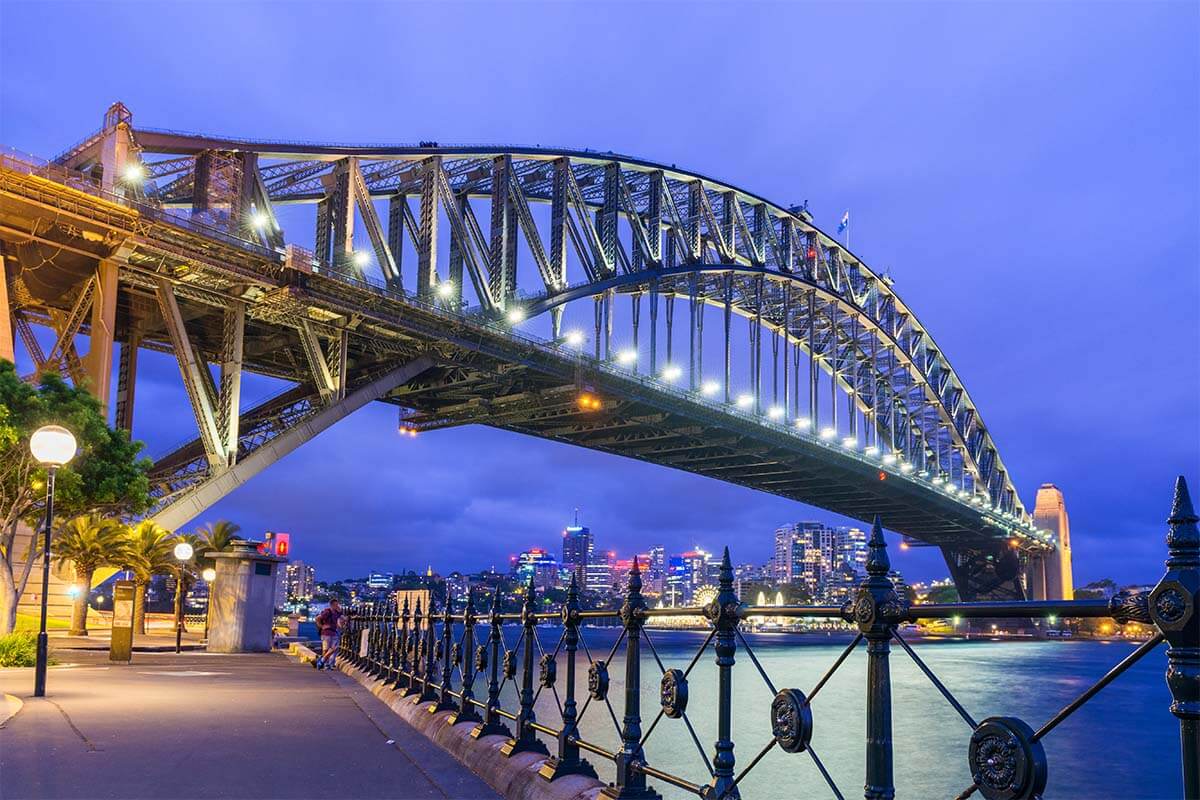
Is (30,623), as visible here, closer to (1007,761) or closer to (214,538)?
(214,538)

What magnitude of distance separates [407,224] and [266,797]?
153ft

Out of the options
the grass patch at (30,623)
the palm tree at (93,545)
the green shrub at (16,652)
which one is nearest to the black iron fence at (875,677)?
the green shrub at (16,652)

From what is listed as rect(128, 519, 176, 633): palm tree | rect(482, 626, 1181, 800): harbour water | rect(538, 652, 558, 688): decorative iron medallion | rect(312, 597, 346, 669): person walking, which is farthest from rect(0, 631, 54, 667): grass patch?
rect(538, 652, 558, 688): decorative iron medallion

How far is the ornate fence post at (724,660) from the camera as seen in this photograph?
16.5ft

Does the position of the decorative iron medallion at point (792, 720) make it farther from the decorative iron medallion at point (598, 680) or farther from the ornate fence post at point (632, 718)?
the decorative iron medallion at point (598, 680)

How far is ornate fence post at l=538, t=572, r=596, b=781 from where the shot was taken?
711 cm

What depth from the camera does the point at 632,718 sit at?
632 centimetres

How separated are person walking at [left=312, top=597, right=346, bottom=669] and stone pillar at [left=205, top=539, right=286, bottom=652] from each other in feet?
16.2

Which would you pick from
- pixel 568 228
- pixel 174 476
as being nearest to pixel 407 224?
pixel 568 228

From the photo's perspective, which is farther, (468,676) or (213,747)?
(468,676)

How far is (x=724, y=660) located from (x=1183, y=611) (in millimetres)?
2827

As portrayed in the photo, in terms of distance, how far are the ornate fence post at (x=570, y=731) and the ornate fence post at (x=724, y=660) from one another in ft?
6.90

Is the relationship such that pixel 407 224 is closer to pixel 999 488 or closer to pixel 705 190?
pixel 705 190

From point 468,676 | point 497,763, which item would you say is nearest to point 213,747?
point 468,676
